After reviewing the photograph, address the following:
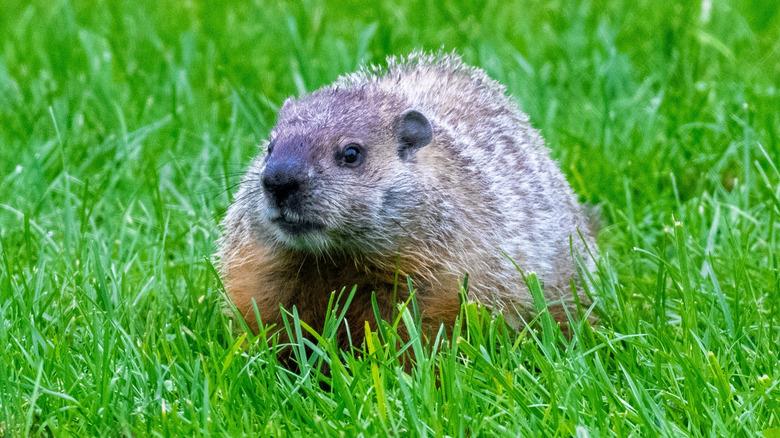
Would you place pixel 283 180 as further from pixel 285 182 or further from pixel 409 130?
pixel 409 130

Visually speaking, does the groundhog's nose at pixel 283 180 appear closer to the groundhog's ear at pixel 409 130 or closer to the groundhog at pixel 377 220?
the groundhog at pixel 377 220

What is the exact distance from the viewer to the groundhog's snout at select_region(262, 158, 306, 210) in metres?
4.07

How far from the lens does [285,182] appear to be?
4.07 meters

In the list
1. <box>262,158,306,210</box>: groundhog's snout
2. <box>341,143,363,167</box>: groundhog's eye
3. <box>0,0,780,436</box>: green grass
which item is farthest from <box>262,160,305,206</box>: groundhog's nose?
<box>0,0,780,436</box>: green grass

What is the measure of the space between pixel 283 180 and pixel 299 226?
171mm

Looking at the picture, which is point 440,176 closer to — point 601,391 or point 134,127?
point 601,391

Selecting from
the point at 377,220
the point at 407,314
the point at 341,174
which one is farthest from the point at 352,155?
the point at 407,314

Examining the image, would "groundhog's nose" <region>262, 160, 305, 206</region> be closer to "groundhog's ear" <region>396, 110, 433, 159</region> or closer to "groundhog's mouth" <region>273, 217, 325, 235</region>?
"groundhog's mouth" <region>273, 217, 325, 235</region>

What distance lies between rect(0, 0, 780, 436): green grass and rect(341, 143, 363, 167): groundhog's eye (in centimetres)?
58

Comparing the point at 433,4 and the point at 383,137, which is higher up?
the point at 433,4

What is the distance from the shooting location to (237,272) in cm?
465

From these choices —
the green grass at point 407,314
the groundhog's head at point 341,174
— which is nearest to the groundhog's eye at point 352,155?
the groundhog's head at point 341,174

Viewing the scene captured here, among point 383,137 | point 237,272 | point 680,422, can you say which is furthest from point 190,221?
point 680,422

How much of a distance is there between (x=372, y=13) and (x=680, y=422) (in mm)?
5176
